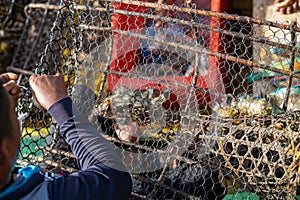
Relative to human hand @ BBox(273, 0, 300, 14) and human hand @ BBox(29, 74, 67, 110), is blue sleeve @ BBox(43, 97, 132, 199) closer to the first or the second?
human hand @ BBox(29, 74, 67, 110)

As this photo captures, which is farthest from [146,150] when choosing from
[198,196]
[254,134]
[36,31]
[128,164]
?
[36,31]

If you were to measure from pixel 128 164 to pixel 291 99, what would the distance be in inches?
27.4

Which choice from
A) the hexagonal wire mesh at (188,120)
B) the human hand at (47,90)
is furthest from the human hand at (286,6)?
the human hand at (47,90)

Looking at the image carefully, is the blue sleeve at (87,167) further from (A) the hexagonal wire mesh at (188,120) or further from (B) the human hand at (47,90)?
(A) the hexagonal wire mesh at (188,120)

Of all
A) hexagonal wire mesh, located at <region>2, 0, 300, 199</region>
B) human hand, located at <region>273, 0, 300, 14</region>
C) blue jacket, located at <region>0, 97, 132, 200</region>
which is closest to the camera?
blue jacket, located at <region>0, 97, 132, 200</region>

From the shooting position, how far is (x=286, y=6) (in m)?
2.43

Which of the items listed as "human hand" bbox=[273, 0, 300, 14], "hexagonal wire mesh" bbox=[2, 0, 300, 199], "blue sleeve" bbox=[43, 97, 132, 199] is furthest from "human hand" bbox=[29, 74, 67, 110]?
"human hand" bbox=[273, 0, 300, 14]

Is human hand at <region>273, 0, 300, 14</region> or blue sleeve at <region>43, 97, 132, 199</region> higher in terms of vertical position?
human hand at <region>273, 0, 300, 14</region>

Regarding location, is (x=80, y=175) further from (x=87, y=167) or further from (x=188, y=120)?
(x=188, y=120)

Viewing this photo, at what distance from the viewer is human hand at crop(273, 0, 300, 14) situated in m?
A: 2.40

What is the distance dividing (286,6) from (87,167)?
1.69 meters

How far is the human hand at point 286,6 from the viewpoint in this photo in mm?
2400

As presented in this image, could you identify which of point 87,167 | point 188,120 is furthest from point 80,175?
point 188,120

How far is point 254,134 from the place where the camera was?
5.32ft
